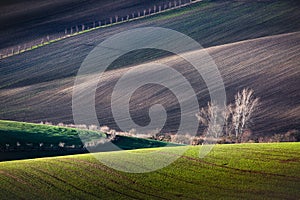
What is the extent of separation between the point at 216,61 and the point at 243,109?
420 inches

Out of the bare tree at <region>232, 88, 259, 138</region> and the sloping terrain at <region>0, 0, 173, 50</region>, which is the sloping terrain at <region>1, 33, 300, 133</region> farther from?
the sloping terrain at <region>0, 0, 173, 50</region>

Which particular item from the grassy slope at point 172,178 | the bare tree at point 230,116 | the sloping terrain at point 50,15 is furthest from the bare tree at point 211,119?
the sloping terrain at point 50,15

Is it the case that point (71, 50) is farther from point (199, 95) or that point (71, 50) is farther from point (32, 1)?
point (32, 1)

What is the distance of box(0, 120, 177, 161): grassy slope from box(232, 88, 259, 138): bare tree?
7238mm

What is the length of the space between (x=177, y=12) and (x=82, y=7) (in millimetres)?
14323

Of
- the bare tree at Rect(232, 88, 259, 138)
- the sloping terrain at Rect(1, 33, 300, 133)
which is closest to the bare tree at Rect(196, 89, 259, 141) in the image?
the bare tree at Rect(232, 88, 259, 138)

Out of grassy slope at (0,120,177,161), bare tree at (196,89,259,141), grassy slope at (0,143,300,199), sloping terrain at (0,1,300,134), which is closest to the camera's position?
grassy slope at (0,143,300,199)

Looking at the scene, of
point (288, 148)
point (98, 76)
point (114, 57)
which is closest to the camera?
point (288, 148)

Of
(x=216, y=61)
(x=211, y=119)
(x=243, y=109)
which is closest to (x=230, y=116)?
(x=211, y=119)

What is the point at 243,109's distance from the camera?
37.4 metres

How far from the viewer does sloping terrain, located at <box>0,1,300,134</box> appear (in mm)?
39812

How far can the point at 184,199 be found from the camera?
1650cm

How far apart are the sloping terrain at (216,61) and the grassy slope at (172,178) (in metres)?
15.1

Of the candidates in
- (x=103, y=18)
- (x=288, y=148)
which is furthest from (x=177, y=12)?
(x=288, y=148)
